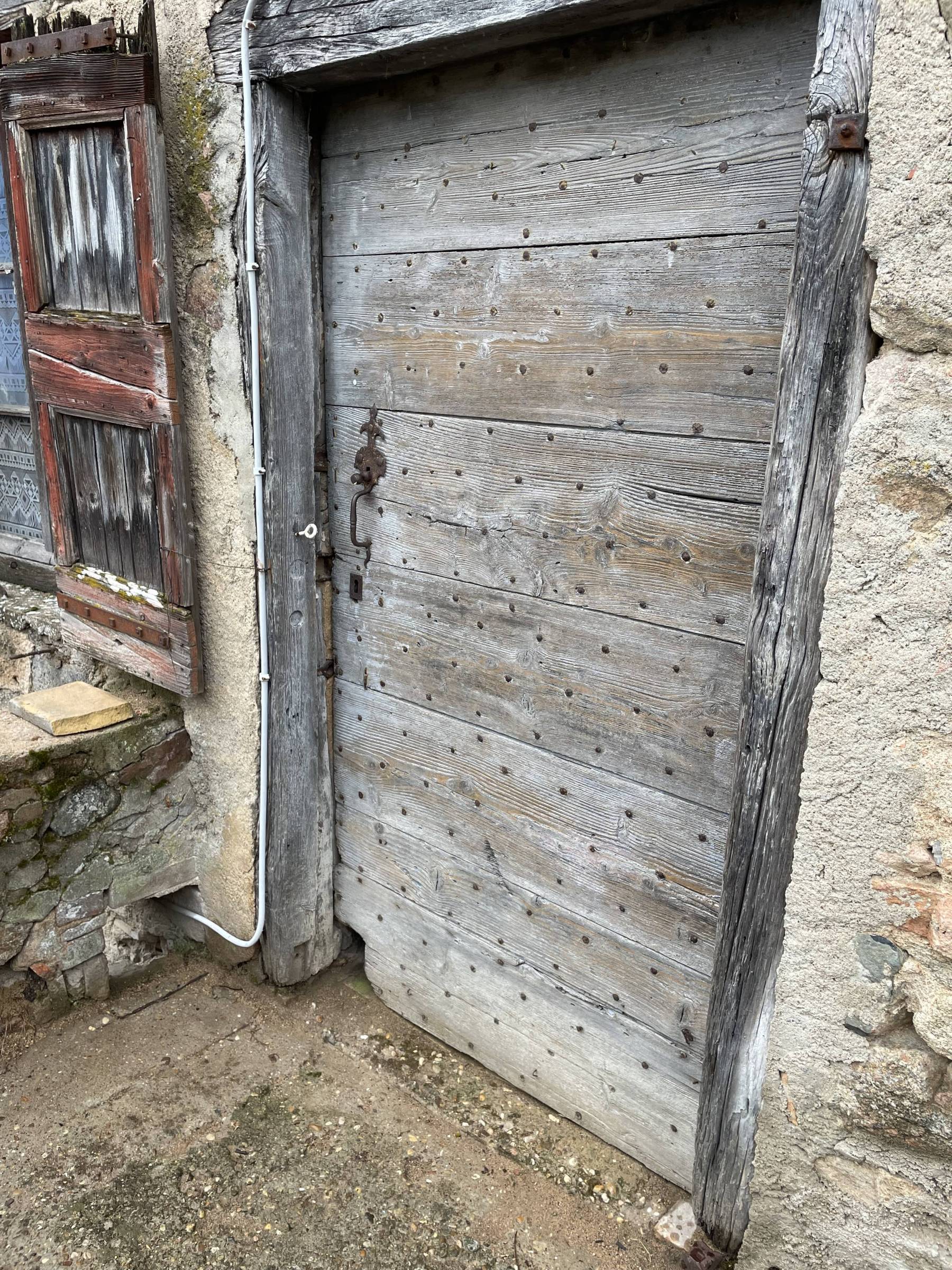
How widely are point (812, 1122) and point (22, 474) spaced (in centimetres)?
310

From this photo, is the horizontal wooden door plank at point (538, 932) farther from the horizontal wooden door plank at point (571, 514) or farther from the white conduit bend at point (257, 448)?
the horizontal wooden door plank at point (571, 514)

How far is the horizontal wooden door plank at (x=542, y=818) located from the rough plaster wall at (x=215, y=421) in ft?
1.00

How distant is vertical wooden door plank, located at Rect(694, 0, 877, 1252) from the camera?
1371 millimetres

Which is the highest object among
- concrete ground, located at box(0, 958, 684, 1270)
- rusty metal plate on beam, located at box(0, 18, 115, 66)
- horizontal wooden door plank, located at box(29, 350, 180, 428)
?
rusty metal plate on beam, located at box(0, 18, 115, 66)

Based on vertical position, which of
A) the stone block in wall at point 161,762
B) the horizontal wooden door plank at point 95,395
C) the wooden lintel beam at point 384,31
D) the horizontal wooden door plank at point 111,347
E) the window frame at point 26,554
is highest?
the wooden lintel beam at point 384,31

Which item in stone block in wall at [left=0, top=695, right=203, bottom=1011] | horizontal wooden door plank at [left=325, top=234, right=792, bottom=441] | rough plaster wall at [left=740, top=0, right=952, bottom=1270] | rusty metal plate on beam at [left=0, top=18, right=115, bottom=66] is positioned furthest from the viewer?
stone block in wall at [left=0, top=695, right=203, bottom=1011]

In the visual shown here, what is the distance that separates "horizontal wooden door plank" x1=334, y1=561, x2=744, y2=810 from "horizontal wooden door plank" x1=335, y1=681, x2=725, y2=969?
5 centimetres

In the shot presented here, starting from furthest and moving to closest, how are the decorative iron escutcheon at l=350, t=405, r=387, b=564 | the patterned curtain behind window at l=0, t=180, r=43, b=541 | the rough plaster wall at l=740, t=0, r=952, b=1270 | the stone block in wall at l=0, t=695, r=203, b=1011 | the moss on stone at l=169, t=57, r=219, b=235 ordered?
the patterned curtain behind window at l=0, t=180, r=43, b=541 → the stone block in wall at l=0, t=695, r=203, b=1011 → the decorative iron escutcheon at l=350, t=405, r=387, b=564 → the moss on stone at l=169, t=57, r=219, b=235 → the rough plaster wall at l=740, t=0, r=952, b=1270

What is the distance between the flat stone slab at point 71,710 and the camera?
2635 mm

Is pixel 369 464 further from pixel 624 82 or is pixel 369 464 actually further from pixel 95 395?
pixel 624 82

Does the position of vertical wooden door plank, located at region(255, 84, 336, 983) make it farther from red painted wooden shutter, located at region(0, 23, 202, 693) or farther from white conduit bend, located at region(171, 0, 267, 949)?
red painted wooden shutter, located at region(0, 23, 202, 693)

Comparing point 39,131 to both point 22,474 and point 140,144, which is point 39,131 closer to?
point 140,144

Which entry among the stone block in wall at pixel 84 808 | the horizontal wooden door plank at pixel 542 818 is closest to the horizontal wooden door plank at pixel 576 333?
the horizontal wooden door plank at pixel 542 818

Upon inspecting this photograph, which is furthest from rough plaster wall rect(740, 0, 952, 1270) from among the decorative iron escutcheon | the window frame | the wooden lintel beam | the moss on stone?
the window frame
